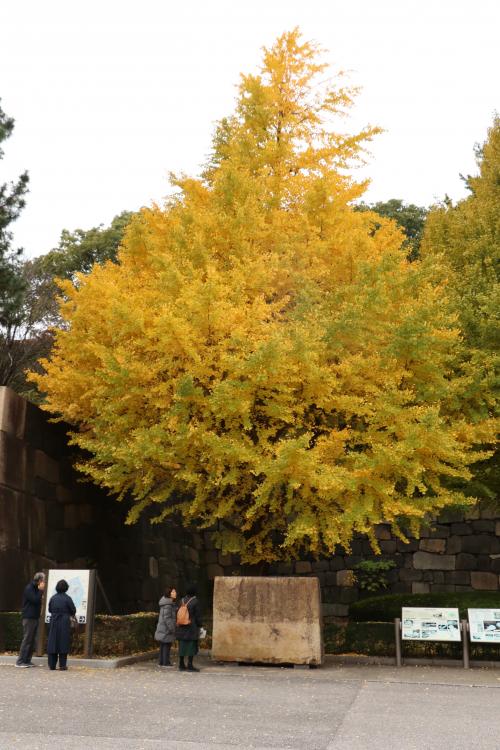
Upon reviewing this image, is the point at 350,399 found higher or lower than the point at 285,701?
higher

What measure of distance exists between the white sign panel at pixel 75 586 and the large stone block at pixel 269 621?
2.25 metres

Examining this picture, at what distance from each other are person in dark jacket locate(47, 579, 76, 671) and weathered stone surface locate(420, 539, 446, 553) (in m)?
13.4

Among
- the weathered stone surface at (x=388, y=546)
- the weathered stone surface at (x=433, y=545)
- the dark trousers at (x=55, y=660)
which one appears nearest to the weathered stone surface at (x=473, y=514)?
the weathered stone surface at (x=433, y=545)

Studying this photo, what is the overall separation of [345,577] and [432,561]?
2633 millimetres

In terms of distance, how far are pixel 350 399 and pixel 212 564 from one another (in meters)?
13.8

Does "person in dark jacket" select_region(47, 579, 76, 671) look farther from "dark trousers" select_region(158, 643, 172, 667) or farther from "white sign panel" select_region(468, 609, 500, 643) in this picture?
"white sign panel" select_region(468, 609, 500, 643)

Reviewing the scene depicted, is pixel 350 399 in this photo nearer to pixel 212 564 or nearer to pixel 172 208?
pixel 172 208

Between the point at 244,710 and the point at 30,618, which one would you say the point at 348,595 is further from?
the point at 244,710

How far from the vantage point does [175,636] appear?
44.2ft

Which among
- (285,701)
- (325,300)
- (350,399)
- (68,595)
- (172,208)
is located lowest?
(285,701)

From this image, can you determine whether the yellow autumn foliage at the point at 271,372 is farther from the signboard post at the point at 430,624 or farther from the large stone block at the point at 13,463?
the signboard post at the point at 430,624

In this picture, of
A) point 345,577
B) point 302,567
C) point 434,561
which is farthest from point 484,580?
Result: point 302,567

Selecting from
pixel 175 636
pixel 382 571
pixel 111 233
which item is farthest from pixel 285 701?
pixel 111 233

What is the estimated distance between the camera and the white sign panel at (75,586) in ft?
43.7
